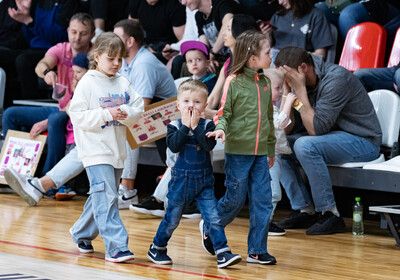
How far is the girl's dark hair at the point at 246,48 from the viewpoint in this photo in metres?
3.88

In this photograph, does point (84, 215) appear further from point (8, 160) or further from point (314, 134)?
point (8, 160)

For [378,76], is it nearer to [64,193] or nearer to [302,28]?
[302,28]

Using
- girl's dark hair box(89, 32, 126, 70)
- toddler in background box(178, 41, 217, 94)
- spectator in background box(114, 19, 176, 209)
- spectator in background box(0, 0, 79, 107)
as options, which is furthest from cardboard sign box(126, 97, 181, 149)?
spectator in background box(0, 0, 79, 107)

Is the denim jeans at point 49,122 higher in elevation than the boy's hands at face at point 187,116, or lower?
lower

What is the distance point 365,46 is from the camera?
19.5 feet

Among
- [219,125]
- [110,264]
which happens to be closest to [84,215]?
[110,264]

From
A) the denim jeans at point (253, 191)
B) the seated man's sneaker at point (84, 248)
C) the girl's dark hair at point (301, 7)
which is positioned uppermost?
the girl's dark hair at point (301, 7)

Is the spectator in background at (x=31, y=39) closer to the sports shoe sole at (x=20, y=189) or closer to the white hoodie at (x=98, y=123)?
the sports shoe sole at (x=20, y=189)

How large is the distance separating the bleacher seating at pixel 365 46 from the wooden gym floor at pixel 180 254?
136cm

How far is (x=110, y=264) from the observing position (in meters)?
3.71

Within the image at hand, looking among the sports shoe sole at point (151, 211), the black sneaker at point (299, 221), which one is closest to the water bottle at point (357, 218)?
the black sneaker at point (299, 221)

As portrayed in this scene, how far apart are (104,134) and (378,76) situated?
8.36 ft

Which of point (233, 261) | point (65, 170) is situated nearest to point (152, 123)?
point (65, 170)

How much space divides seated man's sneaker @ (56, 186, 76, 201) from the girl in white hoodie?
6.64 ft
